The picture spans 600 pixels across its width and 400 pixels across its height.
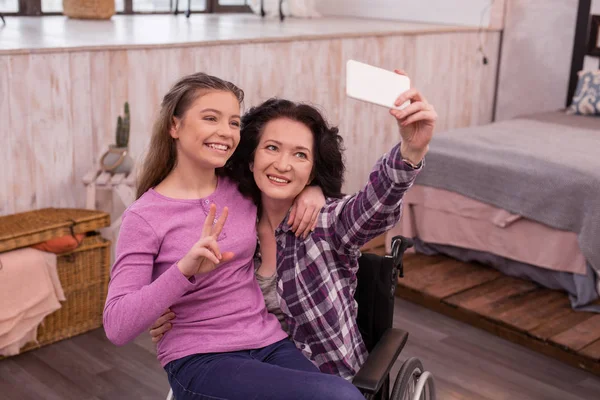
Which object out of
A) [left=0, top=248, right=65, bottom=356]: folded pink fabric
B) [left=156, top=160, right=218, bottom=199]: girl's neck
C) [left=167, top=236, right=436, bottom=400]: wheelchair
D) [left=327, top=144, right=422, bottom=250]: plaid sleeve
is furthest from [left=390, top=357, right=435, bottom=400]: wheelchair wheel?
[left=0, top=248, right=65, bottom=356]: folded pink fabric

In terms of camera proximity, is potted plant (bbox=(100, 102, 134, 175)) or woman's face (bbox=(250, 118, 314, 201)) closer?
woman's face (bbox=(250, 118, 314, 201))

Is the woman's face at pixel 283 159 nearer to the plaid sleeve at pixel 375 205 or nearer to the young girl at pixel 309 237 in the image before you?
the young girl at pixel 309 237

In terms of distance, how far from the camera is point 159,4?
213 inches

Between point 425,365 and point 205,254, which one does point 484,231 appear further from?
point 205,254

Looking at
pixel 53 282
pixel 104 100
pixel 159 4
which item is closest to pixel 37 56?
pixel 104 100

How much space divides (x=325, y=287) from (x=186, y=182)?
370mm

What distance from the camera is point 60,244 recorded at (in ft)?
9.19

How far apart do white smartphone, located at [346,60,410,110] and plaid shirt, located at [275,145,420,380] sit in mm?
309

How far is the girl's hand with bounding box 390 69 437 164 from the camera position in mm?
1411

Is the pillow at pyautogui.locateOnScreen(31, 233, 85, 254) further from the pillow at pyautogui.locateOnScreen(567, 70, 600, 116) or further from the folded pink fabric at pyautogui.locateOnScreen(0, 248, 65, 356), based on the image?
the pillow at pyautogui.locateOnScreen(567, 70, 600, 116)

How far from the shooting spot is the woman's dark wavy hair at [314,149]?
5.81 feet

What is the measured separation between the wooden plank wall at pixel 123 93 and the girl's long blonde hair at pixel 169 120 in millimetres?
1368

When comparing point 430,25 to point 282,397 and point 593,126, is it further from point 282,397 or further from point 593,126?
point 282,397

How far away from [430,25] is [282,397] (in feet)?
12.8
